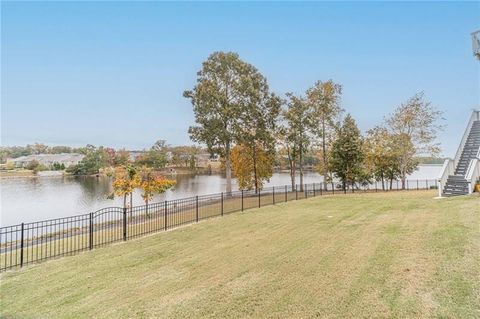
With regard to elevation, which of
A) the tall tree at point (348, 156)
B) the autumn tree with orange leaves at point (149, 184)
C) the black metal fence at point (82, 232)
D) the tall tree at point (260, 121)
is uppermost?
the tall tree at point (260, 121)

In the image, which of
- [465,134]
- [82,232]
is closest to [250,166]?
[465,134]

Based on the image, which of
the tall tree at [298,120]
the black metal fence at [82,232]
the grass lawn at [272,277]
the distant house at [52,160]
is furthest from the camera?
the distant house at [52,160]

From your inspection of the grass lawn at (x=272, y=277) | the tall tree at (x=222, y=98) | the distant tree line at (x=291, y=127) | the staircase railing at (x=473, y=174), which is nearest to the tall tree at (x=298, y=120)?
the distant tree line at (x=291, y=127)

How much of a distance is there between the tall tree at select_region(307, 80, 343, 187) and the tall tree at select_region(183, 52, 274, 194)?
6.08m

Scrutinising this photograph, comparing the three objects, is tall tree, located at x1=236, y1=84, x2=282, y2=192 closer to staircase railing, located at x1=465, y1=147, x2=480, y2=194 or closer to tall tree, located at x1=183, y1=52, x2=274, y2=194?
tall tree, located at x1=183, y1=52, x2=274, y2=194

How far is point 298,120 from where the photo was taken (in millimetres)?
31453

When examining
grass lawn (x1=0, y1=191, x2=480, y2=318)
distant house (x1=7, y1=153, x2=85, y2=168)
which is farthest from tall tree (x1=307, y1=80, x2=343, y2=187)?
distant house (x1=7, y1=153, x2=85, y2=168)

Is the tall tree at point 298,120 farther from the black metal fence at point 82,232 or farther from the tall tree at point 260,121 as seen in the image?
the black metal fence at point 82,232

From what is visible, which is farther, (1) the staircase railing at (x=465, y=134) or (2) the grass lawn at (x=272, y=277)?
(1) the staircase railing at (x=465, y=134)

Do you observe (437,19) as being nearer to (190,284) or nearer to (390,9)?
(390,9)

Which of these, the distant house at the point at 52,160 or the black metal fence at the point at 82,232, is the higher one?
the distant house at the point at 52,160

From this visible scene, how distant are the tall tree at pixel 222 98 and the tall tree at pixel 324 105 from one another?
20.0 feet

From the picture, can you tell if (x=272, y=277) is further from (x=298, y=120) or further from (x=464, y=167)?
(x=298, y=120)

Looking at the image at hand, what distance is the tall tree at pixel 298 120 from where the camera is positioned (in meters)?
31.5
